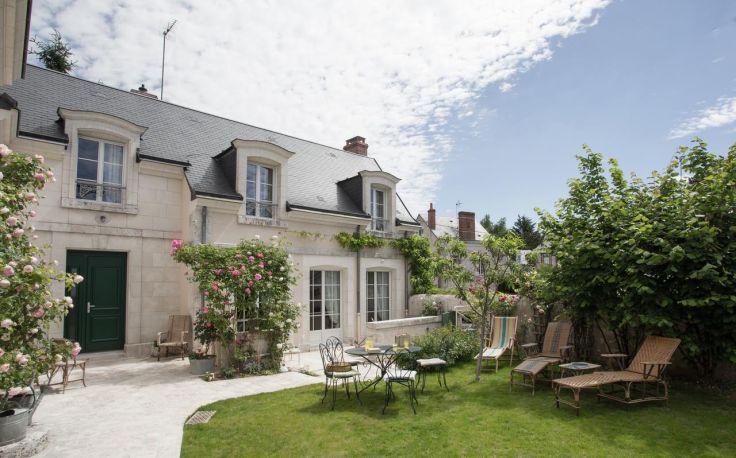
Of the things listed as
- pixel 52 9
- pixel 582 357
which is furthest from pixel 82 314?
pixel 582 357

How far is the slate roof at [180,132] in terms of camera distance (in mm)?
9250

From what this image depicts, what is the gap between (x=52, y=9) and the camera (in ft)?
28.6

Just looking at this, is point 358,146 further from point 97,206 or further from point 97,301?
point 97,301

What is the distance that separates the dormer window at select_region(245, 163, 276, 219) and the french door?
2094 mm

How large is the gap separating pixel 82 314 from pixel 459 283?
25.5 feet

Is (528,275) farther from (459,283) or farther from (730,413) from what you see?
(730,413)

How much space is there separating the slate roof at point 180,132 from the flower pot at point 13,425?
19.1 feet

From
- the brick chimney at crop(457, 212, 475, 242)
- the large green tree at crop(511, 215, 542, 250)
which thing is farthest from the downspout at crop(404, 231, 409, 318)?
the large green tree at crop(511, 215, 542, 250)

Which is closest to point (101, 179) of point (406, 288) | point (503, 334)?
point (406, 288)

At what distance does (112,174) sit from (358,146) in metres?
9.86

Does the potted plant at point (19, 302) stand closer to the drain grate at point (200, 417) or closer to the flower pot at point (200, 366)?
the drain grate at point (200, 417)

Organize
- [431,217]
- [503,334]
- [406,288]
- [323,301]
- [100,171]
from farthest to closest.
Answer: [431,217] → [406,288] → [323,301] → [100,171] → [503,334]

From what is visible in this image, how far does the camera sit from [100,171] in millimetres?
9141

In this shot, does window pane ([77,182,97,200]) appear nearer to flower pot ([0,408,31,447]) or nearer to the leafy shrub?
flower pot ([0,408,31,447])
